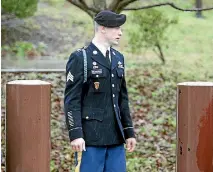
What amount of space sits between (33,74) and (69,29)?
6773 mm

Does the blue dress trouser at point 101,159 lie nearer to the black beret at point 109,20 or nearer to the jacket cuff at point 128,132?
the jacket cuff at point 128,132

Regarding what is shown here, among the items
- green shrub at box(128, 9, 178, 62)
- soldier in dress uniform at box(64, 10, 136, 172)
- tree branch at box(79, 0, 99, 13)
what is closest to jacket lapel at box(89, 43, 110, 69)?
soldier in dress uniform at box(64, 10, 136, 172)

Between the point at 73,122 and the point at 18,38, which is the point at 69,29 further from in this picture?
the point at 73,122

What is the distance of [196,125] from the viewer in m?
3.69

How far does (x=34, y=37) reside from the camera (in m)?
16.4

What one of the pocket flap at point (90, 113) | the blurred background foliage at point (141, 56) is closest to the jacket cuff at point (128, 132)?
the pocket flap at point (90, 113)

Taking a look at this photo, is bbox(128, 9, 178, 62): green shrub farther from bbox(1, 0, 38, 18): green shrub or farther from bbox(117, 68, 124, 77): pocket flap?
bbox(117, 68, 124, 77): pocket flap

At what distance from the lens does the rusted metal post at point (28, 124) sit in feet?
11.7

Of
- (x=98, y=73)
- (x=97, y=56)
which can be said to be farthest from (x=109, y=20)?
(x=98, y=73)

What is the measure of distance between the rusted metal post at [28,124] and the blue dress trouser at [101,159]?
0.29 metres

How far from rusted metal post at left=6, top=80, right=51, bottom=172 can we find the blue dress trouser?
288 millimetres

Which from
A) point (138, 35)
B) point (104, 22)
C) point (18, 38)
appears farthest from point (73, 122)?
point (18, 38)

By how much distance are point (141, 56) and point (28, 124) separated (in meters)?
12.0

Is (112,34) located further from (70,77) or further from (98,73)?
(70,77)
